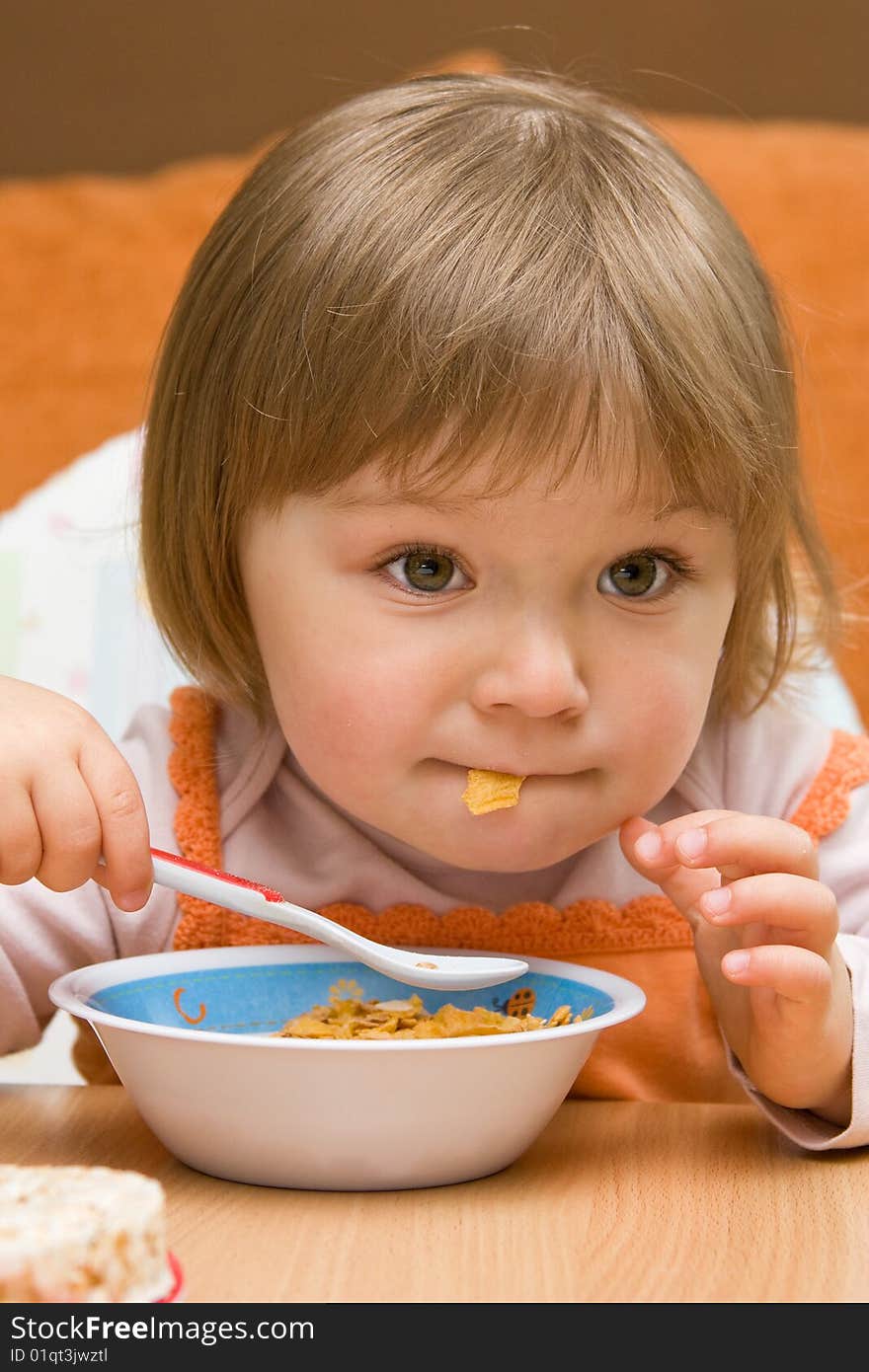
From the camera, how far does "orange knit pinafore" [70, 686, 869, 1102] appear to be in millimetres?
1021

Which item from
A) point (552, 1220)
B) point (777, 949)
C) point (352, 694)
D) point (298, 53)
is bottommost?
point (552, 1220)

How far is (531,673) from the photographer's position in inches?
30.7

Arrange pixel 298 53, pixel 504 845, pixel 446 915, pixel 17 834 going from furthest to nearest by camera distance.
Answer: pixel 298 53 → pixel 446 915 → pixel 504 845 → pixel 17 834

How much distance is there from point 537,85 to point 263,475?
1.11 feet

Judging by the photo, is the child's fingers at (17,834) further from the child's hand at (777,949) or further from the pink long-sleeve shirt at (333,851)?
the child's hand at (777,949)

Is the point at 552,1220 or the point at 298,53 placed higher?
the point at 298,53

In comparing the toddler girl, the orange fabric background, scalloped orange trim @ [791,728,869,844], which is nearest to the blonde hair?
the toddler girl

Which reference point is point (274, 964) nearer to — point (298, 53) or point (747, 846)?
point (747, 846)

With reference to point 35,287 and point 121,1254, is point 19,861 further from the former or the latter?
point 35,287

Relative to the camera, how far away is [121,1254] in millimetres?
515

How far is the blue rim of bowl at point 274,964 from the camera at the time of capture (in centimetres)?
66

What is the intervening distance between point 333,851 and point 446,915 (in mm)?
91

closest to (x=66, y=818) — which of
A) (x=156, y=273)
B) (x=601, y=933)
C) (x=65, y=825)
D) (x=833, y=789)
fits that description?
(x=65, y=825)

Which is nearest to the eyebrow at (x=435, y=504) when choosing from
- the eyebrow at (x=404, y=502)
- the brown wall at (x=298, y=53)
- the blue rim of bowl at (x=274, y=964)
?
the eyebrow at (x=404, y=502)
